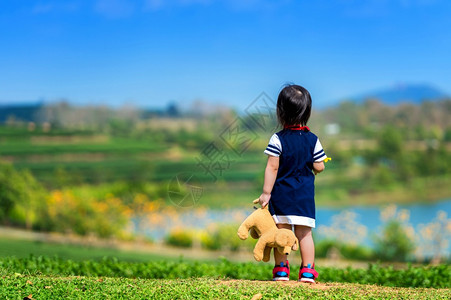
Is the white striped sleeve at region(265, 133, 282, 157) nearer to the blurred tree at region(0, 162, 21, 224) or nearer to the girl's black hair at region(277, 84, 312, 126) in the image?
the girl's black hair at region(277, 84, 312, 126)

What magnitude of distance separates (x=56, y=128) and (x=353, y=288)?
12.6 m

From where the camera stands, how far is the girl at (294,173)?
155 inches

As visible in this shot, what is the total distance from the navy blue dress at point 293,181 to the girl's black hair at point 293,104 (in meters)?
0.11

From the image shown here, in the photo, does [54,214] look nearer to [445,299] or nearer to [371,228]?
[371,228]

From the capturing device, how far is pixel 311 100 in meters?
4.05

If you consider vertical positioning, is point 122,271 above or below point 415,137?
below

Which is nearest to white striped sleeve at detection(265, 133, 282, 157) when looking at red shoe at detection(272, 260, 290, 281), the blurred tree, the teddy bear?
the teddy bear

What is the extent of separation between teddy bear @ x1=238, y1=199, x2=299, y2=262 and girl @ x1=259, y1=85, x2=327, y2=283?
3.5 inches

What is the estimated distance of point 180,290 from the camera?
3.64 m

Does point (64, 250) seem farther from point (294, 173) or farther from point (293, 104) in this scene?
point (293, 104)

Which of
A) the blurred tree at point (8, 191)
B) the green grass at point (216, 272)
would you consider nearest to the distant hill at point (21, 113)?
the blurred tree at point (8, 191)

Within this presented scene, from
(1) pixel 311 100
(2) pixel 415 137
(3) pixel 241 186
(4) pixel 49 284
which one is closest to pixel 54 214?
(3) pixel 241 186

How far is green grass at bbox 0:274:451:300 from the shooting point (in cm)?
358

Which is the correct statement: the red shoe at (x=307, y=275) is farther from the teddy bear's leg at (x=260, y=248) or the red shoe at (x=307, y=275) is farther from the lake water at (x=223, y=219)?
the lake water at (x=223, y=219)
